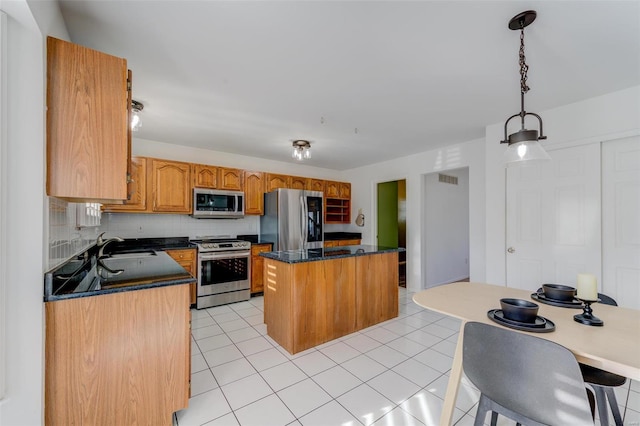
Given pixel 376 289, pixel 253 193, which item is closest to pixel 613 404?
pixel 376 289

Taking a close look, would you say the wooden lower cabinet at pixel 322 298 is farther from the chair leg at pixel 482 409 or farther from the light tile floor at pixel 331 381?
the chair leg at pixel 482 409

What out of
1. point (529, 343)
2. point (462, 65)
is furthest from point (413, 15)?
point (529, 343)

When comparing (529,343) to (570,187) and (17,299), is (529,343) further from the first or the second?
(570,187)

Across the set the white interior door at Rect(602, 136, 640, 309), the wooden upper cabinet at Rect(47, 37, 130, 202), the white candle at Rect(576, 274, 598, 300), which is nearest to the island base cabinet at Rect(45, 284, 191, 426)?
the wooden upper cabinet at Rect(47, 37, 130, 202)

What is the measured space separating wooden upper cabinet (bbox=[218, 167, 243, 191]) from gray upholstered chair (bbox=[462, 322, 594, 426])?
3868 millimetres

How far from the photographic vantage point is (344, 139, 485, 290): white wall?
149 inches

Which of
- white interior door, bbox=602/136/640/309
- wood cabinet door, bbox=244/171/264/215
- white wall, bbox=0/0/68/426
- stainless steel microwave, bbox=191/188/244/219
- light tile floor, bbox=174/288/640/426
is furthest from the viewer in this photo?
wood cabinet door, bbox=244/171/264/215

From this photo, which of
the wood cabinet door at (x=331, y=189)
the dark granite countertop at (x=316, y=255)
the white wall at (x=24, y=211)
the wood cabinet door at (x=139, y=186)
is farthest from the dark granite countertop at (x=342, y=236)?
the white wall at (x=24, y=211)

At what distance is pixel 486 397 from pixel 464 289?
768mm

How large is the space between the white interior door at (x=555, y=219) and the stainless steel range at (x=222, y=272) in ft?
11.7

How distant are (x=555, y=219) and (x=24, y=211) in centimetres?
417

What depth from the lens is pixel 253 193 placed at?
455cm

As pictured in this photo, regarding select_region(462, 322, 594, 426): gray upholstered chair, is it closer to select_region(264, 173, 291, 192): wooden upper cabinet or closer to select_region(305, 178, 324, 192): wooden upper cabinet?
select_region(264, 173, 291, 192): wooden upper cabinet

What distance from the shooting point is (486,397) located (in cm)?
121
